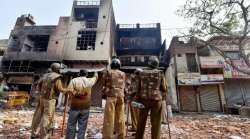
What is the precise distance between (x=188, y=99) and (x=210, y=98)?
215 centimetres

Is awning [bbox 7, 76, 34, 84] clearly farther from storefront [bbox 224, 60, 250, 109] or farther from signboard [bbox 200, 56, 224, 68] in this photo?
storefront [bbox 224, 60, 250, 109]

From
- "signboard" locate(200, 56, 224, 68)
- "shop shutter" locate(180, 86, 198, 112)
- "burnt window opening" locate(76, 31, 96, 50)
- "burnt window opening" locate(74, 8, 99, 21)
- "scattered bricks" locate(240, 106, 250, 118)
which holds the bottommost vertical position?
"scattered bricks" locate(240, 106, 250, 118)

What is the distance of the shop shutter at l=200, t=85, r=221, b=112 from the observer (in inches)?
694

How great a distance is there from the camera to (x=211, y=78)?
17.6 metres

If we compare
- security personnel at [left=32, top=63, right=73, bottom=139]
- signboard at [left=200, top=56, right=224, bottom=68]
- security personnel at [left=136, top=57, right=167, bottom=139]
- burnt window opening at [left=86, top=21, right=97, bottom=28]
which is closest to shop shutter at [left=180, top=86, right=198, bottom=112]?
signboard at [left=200, top=56, right=224, bottom=68]

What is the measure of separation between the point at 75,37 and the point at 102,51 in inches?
149

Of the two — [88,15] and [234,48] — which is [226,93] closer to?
[234,48]

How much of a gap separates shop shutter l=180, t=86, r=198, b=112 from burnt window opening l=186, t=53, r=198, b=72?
1.93 m

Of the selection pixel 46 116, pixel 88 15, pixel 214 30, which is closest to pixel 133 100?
pixel 46 116

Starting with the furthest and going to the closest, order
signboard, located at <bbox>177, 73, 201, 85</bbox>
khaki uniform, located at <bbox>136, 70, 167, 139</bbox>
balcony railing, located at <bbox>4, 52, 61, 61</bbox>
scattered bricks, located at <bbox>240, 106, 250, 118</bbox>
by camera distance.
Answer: balcony railing, located at <bbox>4, 52, 61, 61</bbox>, signboard, located at <bbox>177, 73, 201, 85</bbox>, scattered bricks, located at <bbox>240, 106, 250, 118</bbox>, khaki uniform, located at <bbox>136, 70, 167, 139</bbox>

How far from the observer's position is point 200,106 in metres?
17.8

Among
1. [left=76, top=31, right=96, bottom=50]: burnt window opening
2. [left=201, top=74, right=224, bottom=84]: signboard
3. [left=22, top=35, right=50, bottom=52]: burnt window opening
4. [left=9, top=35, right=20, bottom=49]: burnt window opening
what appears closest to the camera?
[left=201, top=74, right=224, bottom=84]: signboard

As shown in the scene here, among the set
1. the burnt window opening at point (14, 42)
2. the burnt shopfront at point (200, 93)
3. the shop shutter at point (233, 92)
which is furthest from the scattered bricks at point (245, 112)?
the burnt window opening at point (14, 42)

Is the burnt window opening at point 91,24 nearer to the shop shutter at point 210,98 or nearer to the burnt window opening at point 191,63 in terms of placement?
the burnt window opening at point 191,63
